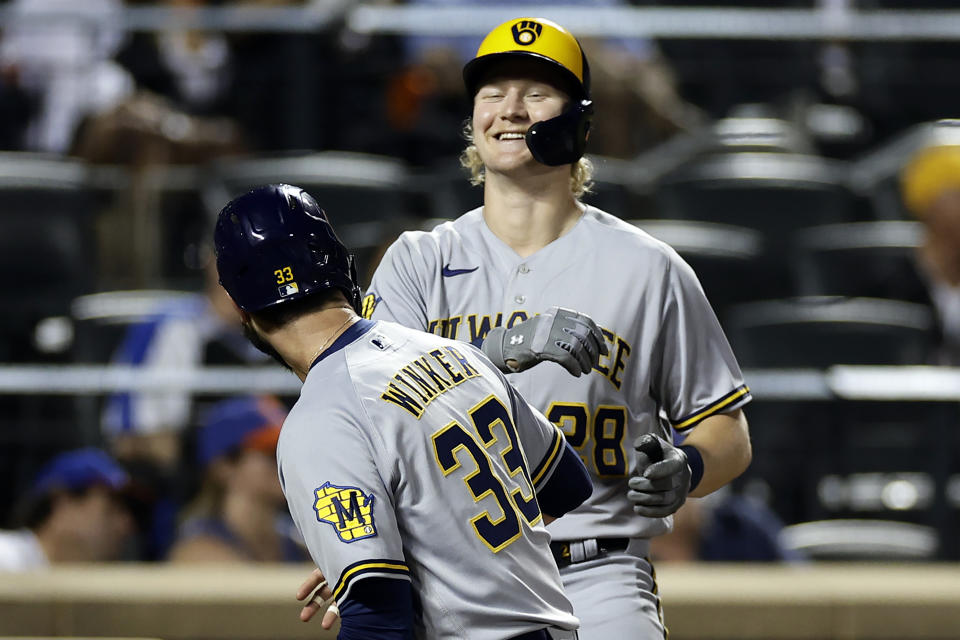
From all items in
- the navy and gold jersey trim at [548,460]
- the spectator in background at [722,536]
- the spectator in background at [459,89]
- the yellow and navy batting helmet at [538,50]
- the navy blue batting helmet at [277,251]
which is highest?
the spectator in background at [459,89]

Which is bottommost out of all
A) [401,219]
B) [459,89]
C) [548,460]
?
[548,460]

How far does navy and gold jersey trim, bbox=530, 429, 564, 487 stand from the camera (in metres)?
2.15

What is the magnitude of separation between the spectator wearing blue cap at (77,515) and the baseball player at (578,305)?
226 cm

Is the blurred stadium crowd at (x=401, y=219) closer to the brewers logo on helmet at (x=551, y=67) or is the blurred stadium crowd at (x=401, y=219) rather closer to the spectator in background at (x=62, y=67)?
the spectator in background at (x=62, y=67)

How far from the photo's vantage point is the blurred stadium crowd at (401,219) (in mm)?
4762

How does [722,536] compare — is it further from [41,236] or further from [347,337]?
[41,236]

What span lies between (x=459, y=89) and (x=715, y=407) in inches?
163

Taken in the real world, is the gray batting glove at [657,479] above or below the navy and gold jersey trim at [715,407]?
below

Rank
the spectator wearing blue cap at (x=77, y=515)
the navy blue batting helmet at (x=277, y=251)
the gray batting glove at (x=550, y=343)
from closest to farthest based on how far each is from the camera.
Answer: the navy blue batting helmet at (x=277, y=251) < the gray batting glove at (x=550, y=343) < the spectator wearing blue cap at (x=77, y=515)

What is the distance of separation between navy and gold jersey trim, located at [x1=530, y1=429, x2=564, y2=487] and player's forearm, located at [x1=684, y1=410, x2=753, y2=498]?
1.31ft

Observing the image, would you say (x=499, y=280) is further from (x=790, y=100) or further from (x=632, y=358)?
(x=790, y=100)

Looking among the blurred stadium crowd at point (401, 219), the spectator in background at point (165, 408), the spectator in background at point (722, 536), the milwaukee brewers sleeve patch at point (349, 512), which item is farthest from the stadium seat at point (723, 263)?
the milwaukee brewers sleeve patch at point (349, 512)

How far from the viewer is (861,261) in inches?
228

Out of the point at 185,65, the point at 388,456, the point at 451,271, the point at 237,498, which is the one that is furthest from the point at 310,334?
the point at 185,65
